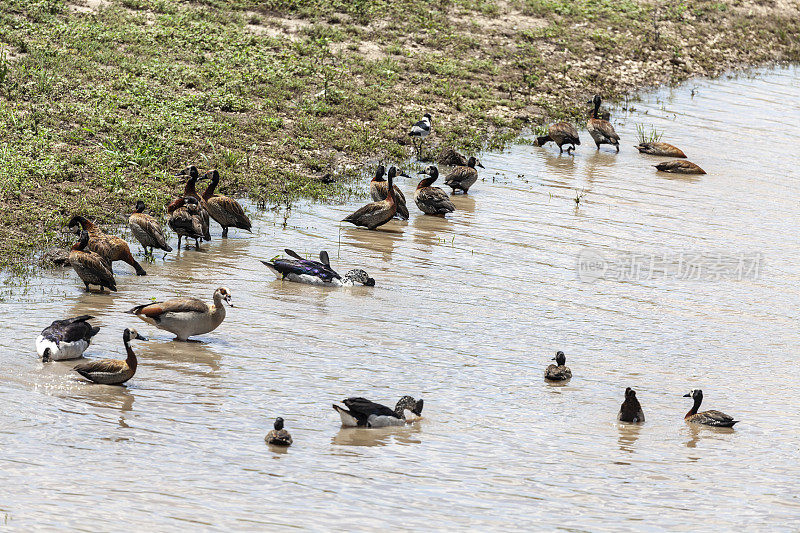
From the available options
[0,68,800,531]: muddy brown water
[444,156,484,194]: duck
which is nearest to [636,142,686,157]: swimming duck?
[0,68,800,531]: muddy brown water

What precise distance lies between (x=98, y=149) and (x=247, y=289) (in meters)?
5.91

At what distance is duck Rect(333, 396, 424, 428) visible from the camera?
980 centimetres

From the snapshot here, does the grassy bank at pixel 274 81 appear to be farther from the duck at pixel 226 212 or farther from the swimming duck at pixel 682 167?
the swimming duck at pixel 682 167

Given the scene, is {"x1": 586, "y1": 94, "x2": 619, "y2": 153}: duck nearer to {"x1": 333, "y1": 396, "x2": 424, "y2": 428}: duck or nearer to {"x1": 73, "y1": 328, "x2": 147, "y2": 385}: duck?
{"x1": 333, "y1": 396, "x2": 424, "y2": 428}: duck

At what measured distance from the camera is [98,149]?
A: 60.2 ft

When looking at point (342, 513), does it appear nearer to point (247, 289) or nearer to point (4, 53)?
point (247, 289)

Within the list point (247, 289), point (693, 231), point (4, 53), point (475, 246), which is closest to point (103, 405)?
point (247, 289)

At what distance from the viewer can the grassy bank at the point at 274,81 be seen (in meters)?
17.8

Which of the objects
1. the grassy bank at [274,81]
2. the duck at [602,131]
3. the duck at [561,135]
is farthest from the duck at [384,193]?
the duck at [602,131]

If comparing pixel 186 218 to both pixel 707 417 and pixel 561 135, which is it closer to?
pixel 707 417

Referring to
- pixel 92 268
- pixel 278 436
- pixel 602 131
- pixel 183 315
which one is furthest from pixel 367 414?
pixel 602 131

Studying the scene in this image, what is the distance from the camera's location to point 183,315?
11.9 metres

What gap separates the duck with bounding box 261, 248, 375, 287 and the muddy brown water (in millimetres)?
247

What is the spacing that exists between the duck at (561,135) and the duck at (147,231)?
37.3 feet
